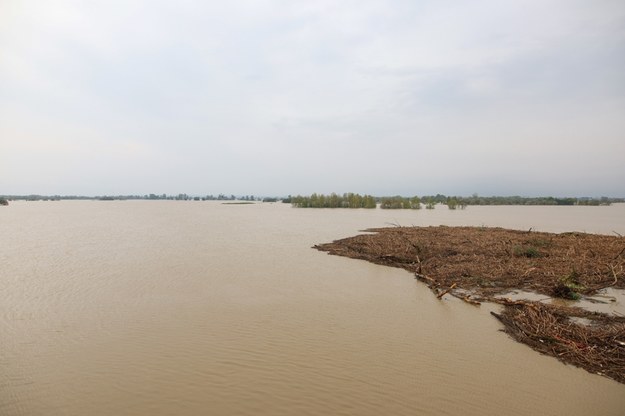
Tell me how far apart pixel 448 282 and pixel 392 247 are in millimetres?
5807

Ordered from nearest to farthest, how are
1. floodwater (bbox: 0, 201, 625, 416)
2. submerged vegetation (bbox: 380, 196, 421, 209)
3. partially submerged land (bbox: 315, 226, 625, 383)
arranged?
floodwater (bbox: 0, 201, 625, 416)
partially submerged land (bbox: 315, 226, 625, 383)
submerged vegetation (bbox: 380, 196, 421, 209)

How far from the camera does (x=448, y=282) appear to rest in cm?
1042

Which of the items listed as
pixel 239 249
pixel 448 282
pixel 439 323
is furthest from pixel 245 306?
pixel 239 249

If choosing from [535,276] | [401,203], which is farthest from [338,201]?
[535,276]

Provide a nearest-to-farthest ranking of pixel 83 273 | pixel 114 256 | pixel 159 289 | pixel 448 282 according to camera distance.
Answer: pixel 159 289 → pixel 448 282 → pixel 83 273 → pixel 114 256

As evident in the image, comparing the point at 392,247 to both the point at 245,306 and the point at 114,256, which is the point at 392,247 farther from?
the point at 114,256

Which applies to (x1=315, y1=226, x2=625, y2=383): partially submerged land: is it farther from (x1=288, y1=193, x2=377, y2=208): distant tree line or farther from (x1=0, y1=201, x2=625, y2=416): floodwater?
(x1=288, y1=193, x2=377, y2=208): distant tree line

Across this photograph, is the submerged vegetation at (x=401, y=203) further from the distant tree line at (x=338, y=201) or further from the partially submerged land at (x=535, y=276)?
the partially submerged land at (x=535, y=276)

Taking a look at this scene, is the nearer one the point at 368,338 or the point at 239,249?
the point at 368,338

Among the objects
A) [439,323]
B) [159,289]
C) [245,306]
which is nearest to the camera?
[439,323]

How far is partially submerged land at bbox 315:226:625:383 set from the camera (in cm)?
567

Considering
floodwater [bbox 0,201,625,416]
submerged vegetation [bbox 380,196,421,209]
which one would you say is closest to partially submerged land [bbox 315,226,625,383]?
floodwater [bbox 0,201,625,416]

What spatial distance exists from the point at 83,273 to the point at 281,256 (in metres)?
7.44

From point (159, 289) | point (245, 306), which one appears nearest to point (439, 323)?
point (245, 306)
